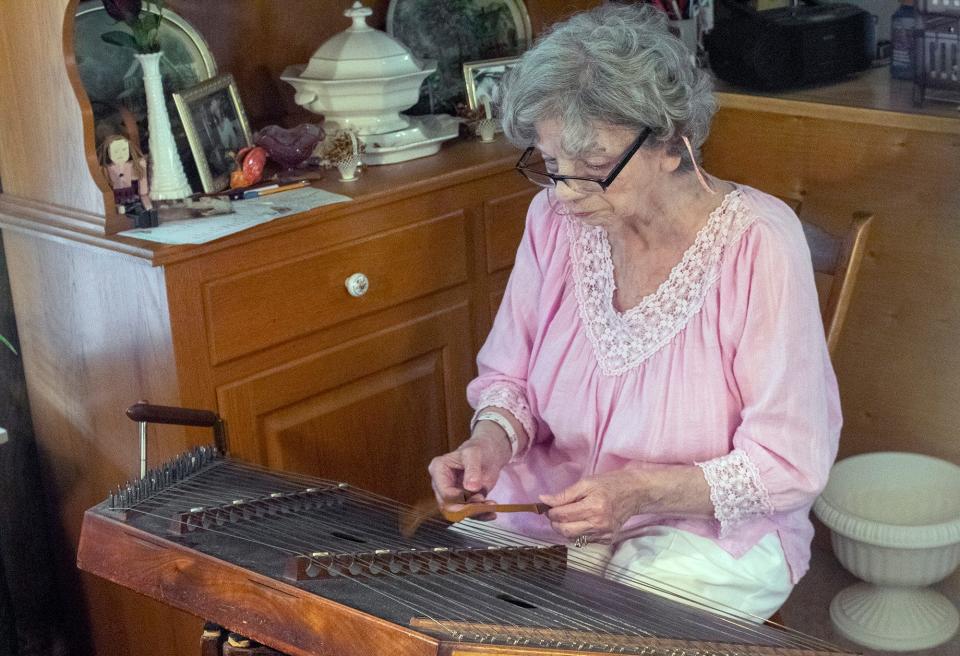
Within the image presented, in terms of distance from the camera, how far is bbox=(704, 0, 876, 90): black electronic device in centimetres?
229

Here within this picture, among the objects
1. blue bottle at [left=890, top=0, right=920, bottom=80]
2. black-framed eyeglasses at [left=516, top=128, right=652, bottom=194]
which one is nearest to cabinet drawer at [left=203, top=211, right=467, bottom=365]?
black-framed eyeglasses at [left=516, top=128, right=652, bottom=194]

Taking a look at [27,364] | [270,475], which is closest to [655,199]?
→ [270,475]

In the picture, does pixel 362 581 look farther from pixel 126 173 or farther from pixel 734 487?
pixel 126 173

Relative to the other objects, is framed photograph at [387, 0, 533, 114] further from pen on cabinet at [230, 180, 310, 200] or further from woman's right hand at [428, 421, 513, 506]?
woman's right hand at [428, 421, 513, 506]

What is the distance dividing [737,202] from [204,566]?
0.82 metres

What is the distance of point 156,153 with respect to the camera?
186 cm

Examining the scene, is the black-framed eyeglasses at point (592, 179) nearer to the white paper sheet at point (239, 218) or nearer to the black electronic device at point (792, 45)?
the white paper sheet at point (239, 218)

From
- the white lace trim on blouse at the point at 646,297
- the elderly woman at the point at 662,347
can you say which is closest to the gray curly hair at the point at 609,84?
the elderly woman at the point at 662,347

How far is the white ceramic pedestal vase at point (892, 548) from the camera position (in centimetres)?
214

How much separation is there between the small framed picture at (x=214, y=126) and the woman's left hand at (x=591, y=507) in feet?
3.00

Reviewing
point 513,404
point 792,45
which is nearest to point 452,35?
point 792,45

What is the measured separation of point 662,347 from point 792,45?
1021 mm

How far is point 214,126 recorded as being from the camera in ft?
6.55

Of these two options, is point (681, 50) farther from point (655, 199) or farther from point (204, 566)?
point (204, 566)
